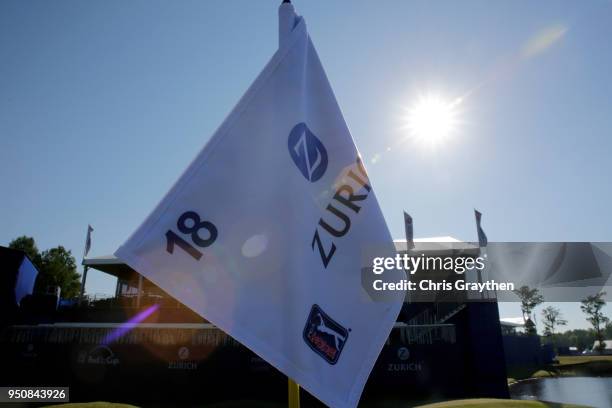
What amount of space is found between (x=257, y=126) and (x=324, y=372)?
1.61m

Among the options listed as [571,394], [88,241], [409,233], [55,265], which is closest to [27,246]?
[55,265]

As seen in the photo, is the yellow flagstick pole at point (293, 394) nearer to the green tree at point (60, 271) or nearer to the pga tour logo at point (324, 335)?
the pga tour logo at point (324, 335)

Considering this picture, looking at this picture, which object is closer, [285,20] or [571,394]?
[285,20]

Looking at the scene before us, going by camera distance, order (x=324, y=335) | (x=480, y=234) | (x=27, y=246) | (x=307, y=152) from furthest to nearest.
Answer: (x=27, y=246) < (x=480, y=234) < (x=307, y=152) < (x=324, y=335)

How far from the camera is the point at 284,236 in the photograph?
2.58 m

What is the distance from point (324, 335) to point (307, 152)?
124cm

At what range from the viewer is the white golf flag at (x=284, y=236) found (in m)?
2.30

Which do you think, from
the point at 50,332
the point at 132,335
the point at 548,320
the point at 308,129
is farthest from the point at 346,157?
the point at 548,320

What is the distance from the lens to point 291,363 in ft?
7.48

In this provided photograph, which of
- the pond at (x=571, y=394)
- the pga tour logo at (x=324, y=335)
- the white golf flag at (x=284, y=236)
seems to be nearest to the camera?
the white golf flag at (x=284, y=236)

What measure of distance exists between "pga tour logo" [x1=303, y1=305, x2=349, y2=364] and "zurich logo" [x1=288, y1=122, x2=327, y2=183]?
930mm

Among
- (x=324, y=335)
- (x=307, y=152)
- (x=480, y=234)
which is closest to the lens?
(x=324, y=335)

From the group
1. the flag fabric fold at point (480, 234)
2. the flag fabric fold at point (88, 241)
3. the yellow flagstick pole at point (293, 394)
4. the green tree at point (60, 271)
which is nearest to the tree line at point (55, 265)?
the green tree at point (60, 271)

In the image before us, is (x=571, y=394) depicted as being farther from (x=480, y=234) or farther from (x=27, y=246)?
(x=27, y=246)
